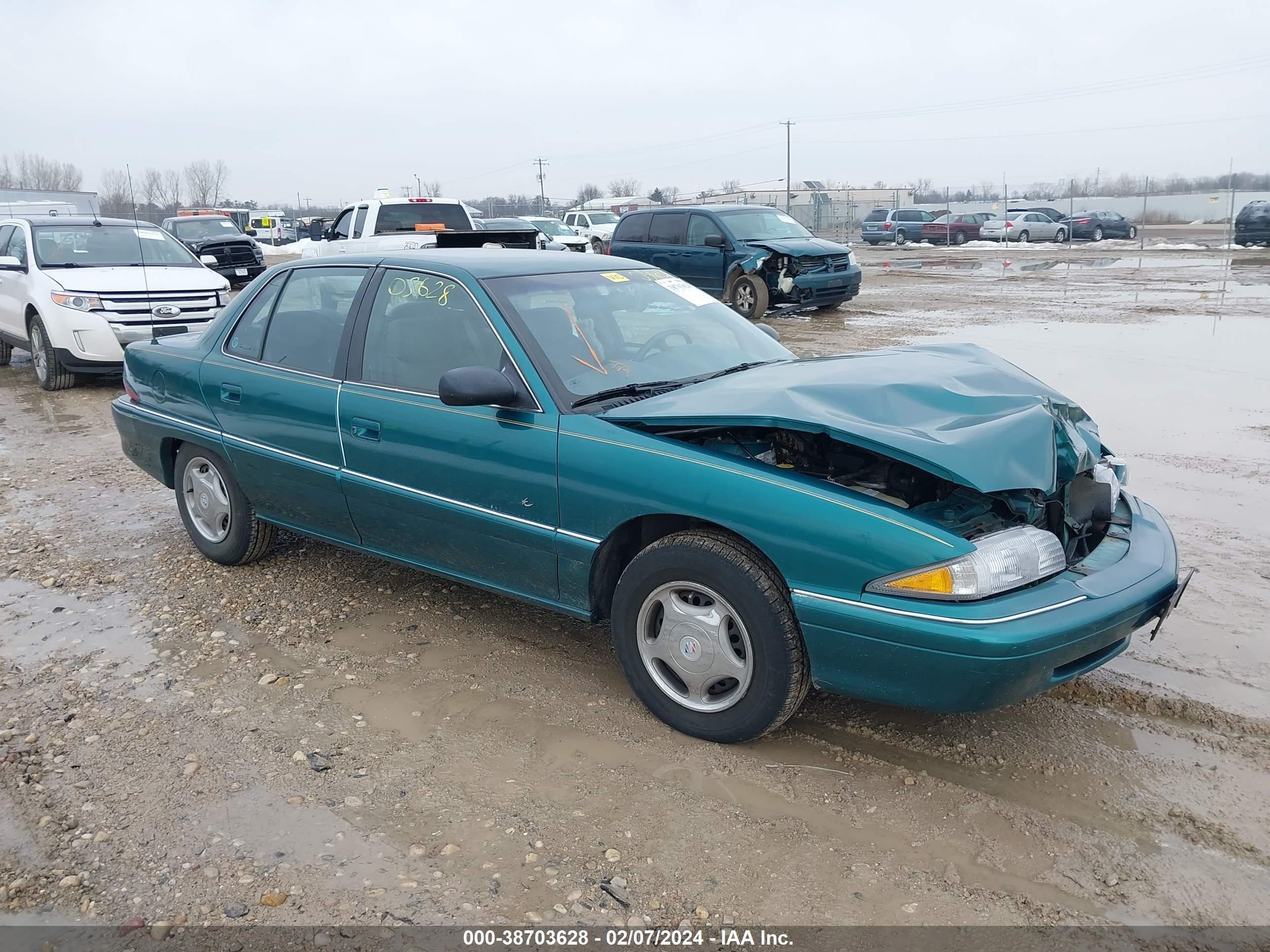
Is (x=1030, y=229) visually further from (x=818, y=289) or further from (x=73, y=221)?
(x=73, y=221)

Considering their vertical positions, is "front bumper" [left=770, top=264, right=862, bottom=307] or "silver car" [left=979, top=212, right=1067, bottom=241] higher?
"silver car" [left=979, top=212, right=1067, bottom=241]

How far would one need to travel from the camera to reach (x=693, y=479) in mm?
3279

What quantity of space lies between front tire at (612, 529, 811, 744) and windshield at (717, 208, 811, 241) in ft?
41.0

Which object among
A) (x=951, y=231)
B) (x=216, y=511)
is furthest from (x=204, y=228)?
(x=951, y=231)

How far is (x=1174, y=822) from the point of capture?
297 centimetres

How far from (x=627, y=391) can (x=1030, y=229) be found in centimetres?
4012

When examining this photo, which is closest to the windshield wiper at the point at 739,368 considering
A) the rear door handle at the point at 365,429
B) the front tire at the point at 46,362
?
the rear door handle at the point at 365,429

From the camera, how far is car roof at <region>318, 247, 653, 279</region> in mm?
4184

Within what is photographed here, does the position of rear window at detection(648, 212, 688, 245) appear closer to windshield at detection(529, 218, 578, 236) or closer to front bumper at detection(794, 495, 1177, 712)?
front bumper at detection(794, 495, 1177, 712)

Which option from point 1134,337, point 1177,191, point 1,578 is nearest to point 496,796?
point 1,578

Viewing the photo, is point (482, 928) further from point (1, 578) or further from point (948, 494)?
point (1, 578)

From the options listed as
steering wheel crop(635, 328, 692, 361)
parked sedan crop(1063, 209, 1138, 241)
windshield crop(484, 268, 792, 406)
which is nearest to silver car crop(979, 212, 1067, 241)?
parked sedan crop(1063, 209, 1138, 241)

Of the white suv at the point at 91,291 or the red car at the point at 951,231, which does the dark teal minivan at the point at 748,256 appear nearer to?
the white suv at the point at 91,291

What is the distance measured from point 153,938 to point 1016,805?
250 centimetres
